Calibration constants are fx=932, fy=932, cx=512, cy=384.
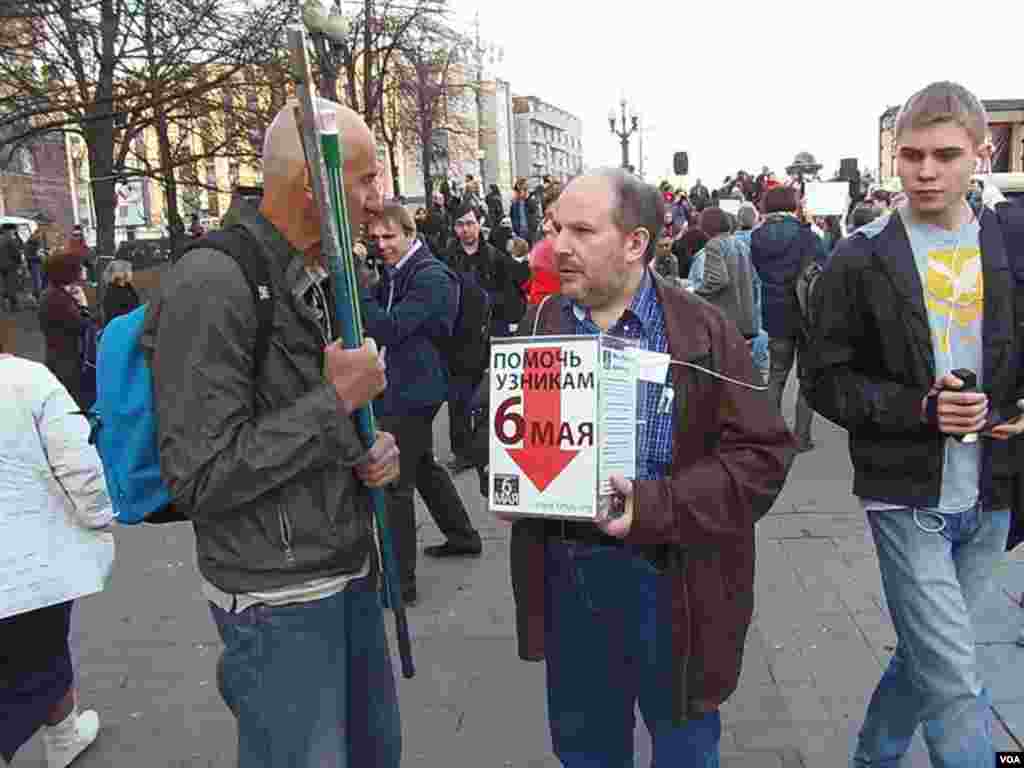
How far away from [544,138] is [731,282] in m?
118

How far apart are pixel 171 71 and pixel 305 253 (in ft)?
39.1

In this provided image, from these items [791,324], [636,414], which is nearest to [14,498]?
[636,414]

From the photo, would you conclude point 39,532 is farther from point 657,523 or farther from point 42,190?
point 42,190

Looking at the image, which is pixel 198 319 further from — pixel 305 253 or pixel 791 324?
pixel 791 324

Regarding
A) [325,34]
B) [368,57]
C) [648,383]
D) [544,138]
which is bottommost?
[648,383]

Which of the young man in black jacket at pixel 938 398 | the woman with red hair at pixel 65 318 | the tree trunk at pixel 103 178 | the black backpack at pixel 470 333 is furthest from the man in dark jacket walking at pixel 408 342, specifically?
the tree trunk at pixel 103 178

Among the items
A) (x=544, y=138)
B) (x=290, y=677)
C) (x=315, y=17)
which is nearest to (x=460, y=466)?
(x=290, y=677)

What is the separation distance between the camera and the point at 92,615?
4.80m

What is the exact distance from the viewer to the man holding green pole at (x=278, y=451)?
1.85m

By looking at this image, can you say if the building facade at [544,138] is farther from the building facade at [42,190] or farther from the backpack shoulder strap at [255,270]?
the backpack shoulder strap at [255,270]

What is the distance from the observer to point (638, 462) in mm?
2240

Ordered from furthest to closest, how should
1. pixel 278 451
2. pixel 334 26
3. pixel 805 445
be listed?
pixel 334 26, pixel 805 445, pixel 278 451

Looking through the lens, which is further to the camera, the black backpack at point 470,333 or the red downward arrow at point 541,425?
the black backpack at point 470,333

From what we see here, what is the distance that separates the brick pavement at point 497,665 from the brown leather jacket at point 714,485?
1188 millimetres
